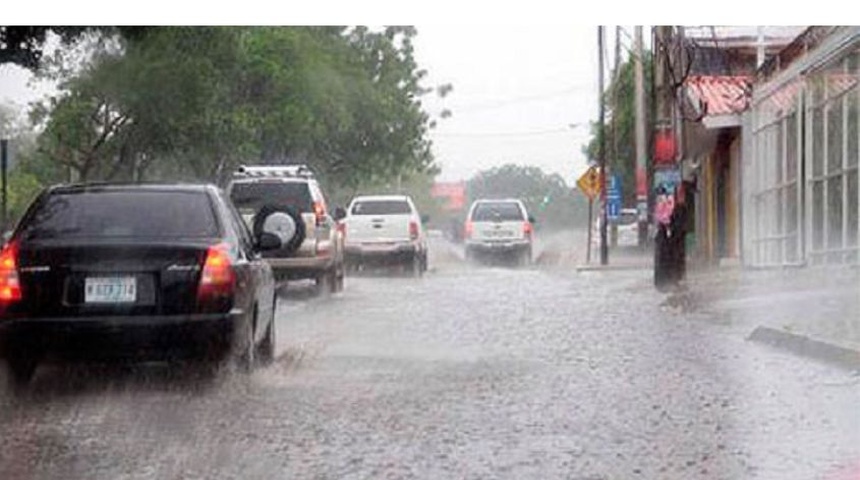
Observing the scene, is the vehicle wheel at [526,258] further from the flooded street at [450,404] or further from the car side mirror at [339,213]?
the car side mirror at [339,213]

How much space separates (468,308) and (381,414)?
1.36ft

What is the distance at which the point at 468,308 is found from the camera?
395 centimetres

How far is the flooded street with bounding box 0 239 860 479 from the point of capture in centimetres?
362

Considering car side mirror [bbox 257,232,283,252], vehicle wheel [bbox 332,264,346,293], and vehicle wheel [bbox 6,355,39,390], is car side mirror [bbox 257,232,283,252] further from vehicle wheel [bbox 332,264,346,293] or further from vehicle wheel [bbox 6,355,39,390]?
vehicle wheel [bbox 6,355,39,390]

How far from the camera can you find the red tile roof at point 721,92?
415 cm

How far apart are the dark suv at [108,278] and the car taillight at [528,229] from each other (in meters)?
0.65

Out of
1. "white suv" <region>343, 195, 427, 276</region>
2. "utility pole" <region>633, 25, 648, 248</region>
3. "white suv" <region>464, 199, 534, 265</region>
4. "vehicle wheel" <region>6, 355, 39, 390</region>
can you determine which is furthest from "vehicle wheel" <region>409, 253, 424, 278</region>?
"vehicle wheel" <region>6, 355, 39, 390</region>

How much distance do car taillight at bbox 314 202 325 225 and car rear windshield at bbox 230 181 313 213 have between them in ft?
0.05

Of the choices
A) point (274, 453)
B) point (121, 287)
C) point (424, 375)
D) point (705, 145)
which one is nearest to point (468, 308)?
point (424, 375)

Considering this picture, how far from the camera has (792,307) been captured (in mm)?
4109

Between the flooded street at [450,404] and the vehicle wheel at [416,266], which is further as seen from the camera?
the vehicle wheel at [416,266]

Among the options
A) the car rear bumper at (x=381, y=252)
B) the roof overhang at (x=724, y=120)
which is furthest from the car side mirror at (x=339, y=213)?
the roof overhang at (x=724, y=120)

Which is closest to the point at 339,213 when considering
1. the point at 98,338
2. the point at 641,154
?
the point at 98,338

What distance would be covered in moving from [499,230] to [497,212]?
70 millimetres
